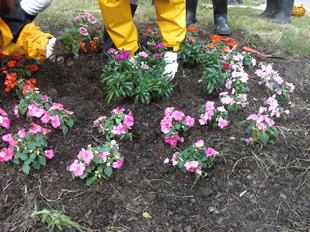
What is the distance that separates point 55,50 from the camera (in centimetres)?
239

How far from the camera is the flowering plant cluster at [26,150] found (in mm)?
1686

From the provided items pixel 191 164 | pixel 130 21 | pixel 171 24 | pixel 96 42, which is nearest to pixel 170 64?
pixel 171 24

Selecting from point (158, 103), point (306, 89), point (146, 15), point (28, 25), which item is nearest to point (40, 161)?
point (158, 103)

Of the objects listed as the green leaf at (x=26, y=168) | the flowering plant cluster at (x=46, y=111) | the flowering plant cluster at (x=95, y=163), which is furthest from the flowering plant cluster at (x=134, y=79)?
the green leaf at (x=26, y=168)

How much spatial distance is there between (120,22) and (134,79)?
0.62m

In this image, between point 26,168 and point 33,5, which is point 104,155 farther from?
point 33,5

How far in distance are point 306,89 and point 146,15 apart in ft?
10.2

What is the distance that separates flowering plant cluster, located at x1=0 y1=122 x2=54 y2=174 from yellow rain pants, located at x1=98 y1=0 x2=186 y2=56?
4.28 ft

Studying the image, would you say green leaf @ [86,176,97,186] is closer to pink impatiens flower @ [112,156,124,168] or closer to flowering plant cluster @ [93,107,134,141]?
pink impatiens flower @ [112,156,124,168]

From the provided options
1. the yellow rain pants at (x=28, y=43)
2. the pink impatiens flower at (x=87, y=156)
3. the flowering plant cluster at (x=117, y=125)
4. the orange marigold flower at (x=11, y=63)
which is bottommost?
the flowering plant cluster at (x=117, y=125)

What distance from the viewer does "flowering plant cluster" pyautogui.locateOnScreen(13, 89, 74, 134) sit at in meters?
1.99

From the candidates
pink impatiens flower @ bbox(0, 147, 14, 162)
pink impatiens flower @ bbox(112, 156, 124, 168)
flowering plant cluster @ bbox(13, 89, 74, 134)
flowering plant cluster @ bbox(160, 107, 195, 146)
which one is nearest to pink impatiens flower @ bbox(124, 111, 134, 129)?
flowering plant cluster @ bbox(160, 107, 195, 146)

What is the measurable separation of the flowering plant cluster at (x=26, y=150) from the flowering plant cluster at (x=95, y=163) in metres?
0.26

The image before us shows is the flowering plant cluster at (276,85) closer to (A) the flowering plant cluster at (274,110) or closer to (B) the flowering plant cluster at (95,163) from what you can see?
(A) the flowering plant cluster at (274,110)
